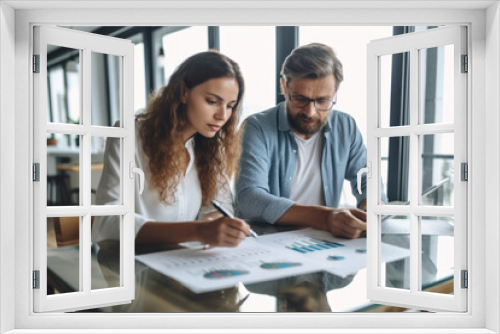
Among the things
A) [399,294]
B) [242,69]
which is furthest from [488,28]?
[242,69]

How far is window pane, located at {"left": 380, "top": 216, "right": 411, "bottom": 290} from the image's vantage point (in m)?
2.04

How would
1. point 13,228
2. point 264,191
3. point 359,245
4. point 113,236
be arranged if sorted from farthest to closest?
point 264,191
point 359,245
point 113,236
point 13,228

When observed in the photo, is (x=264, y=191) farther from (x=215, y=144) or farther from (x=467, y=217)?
(x=467, y=217)

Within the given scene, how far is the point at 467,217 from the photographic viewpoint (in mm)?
1889

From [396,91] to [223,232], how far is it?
4.76 feet

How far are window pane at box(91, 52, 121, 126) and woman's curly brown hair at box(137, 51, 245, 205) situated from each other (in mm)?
1051

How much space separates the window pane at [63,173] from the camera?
14.4ft

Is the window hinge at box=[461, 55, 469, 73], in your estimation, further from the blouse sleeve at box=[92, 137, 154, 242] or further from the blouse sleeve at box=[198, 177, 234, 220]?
the blouse sleeve at box=[92, 137, 154, 242]

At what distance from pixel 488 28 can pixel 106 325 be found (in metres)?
2.13

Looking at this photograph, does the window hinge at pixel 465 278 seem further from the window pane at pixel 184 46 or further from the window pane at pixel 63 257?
the window pane at pixel 184 46

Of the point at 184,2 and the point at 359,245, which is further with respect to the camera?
the point at 359,245

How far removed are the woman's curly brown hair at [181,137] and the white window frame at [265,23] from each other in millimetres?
815

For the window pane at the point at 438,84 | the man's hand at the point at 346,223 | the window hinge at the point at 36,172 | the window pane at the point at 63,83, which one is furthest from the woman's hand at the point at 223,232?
the window pane at the point at 63,83

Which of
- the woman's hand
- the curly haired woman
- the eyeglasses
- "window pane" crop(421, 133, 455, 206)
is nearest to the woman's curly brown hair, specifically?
the curly haired woman
